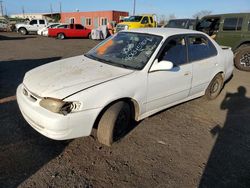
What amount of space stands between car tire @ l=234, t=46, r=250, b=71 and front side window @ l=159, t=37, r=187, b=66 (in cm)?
536

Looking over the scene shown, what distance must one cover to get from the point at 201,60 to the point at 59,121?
2952 mm

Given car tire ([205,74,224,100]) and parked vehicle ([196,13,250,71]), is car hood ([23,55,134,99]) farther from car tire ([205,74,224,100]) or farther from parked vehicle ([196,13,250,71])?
parked vehicle ([196,13,250,71])

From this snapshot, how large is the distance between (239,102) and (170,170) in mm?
3258

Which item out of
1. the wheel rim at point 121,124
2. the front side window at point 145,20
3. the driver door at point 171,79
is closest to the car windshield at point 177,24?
the front side window at point 145,20

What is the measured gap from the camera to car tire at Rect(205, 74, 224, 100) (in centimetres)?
481

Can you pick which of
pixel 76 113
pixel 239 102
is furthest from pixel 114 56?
pixel 239 102

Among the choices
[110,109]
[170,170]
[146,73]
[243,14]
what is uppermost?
[243,14]

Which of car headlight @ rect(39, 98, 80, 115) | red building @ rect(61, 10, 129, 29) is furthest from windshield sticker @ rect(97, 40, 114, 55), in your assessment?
red building @ rect(61, 10, 129, 29)

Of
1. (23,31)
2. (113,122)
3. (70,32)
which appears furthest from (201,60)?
(23,31)

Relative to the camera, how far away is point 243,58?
8219 millimetres

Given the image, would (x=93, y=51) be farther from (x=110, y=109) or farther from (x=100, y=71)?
(x=110, y=109)

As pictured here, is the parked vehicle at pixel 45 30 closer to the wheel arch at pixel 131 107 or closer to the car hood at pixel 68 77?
the car hood at pixel 68 77

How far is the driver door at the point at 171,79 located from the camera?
3.39 m

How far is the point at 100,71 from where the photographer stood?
10.4ft
